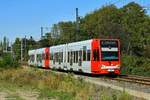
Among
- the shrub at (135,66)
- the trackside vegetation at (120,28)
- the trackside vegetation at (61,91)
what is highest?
the trackside vegetation at (120,28)

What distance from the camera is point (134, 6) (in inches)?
4309

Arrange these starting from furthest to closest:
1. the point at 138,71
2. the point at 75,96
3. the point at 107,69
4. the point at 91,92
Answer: the point at 138,71, the point at 107,69, the point at 91,92, the point at 75,96

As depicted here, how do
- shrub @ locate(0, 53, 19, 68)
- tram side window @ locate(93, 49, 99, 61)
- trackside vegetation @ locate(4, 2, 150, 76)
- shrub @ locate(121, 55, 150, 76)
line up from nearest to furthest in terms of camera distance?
tram side window @ locate(93, 49, 99, 61) < shrub @ locate(121, 55, 150, 76) < shrub @ locate(0, 53, 19, 68) < trackside vegetation @ locate(4, 2, 150, 76)

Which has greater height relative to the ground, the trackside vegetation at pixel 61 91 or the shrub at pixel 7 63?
the shrub at pixel 7 63

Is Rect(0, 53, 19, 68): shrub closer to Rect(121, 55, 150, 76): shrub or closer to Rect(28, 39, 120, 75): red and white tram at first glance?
Rect(28, 39, 120, 75): red and white tram

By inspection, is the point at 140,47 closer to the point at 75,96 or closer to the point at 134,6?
the point at 134,6

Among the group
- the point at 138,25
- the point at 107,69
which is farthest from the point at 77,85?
the point at 138,25

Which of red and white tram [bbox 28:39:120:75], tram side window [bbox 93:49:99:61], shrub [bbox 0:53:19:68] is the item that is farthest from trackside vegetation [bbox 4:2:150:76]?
tram side window [bbox 93:49:99:61]

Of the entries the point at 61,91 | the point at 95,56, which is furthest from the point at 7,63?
the point at 61,91

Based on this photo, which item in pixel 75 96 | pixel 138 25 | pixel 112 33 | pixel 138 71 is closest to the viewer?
pixel 75 96

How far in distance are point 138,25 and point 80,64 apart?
6134 centimetres

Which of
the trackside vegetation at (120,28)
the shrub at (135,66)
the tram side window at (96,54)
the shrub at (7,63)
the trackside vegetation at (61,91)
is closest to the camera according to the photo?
the trackside vegetation at (61,91)

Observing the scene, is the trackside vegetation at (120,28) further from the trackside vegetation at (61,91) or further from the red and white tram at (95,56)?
the trackside vegetation at (61,91)

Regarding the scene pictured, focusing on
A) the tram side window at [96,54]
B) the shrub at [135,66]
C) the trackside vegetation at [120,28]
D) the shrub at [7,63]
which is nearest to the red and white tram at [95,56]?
the tram side window at [96,54]
